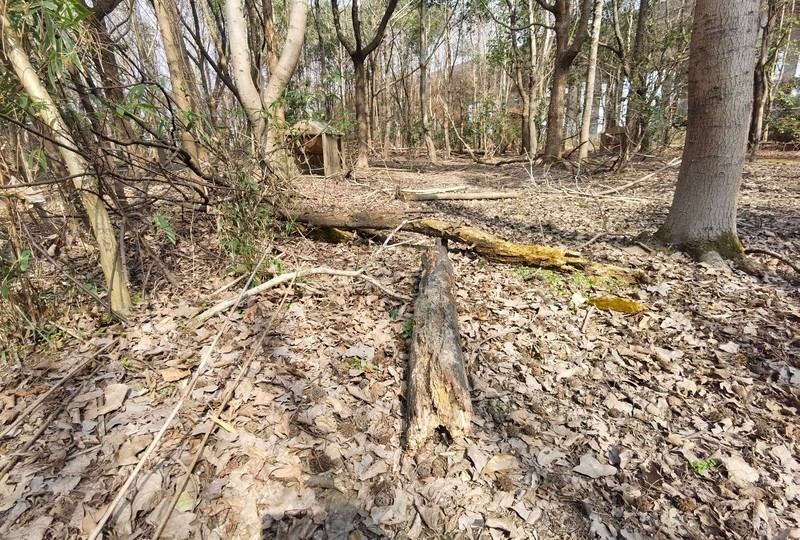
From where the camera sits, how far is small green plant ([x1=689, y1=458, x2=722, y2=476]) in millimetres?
1873

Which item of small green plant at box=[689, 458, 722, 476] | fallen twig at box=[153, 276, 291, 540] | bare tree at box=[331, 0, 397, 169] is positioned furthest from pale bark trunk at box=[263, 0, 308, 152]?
small green plant at box=[689, 458, 722, 476]

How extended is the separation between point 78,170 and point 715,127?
17.4ft

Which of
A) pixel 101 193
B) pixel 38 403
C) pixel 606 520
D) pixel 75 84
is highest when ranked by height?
pixel 75 84

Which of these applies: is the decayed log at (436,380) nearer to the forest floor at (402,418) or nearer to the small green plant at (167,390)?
the forest floor at (402,418)

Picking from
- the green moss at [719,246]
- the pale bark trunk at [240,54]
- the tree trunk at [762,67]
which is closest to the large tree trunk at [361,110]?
the pale bark trunk at [240,54]

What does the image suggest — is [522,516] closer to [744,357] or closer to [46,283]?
[744,357]

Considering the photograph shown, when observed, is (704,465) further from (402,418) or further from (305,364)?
(305,364)

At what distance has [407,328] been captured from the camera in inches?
118

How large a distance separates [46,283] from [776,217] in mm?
8102

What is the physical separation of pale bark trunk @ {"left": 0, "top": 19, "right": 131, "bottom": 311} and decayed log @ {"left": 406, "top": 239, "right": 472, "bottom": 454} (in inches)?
91.9

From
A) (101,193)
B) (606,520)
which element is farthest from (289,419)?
(101,193)

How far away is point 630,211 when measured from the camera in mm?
5895

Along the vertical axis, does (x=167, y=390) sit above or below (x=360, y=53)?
below

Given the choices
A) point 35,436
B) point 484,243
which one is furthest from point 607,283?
point 35,436
